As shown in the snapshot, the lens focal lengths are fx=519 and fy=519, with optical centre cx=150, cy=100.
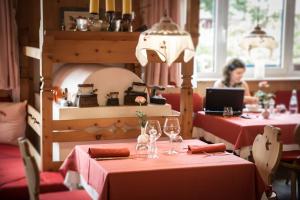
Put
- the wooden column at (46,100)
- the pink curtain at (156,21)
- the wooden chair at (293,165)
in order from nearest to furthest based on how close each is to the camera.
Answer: the wooden column at (46,100) → the wooden chair at (293,165) → the pink curtain at (156,21)

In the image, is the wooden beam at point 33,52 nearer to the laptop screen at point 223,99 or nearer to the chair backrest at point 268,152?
the laptop screen at point 223,99

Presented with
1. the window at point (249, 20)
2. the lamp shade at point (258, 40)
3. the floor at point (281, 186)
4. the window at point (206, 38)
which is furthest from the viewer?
the window at point (249, 20)

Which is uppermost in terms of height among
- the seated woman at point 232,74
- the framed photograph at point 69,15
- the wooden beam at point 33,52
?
the framed photograph at point 69,15

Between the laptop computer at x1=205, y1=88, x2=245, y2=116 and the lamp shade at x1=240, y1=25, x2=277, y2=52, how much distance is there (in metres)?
1.36

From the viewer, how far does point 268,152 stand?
3.26 metres

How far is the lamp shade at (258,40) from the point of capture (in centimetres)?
593

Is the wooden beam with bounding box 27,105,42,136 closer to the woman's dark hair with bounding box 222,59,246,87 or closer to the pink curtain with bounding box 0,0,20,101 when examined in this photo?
the pink curtain with bounding box 0,0,20,101

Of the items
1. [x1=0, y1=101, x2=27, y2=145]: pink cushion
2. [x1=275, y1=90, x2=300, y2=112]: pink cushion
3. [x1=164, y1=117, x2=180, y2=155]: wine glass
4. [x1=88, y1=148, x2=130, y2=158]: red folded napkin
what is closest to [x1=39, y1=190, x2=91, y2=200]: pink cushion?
[x1=88, y1=148, x2=130, y2=158]: red folded napkin

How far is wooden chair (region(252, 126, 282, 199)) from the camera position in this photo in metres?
3.17

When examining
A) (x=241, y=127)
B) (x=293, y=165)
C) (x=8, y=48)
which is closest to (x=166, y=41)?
(x=241, y=127)

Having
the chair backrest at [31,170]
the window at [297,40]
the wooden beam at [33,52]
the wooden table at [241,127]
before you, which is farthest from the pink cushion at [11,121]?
the window at [297,40]

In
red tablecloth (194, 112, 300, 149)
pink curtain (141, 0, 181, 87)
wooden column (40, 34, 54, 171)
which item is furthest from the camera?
pink curtain (141, 0, 181, 87)

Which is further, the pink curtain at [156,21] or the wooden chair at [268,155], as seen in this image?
the pink curtain at [156,21]

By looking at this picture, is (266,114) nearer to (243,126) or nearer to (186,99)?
(243,126)
